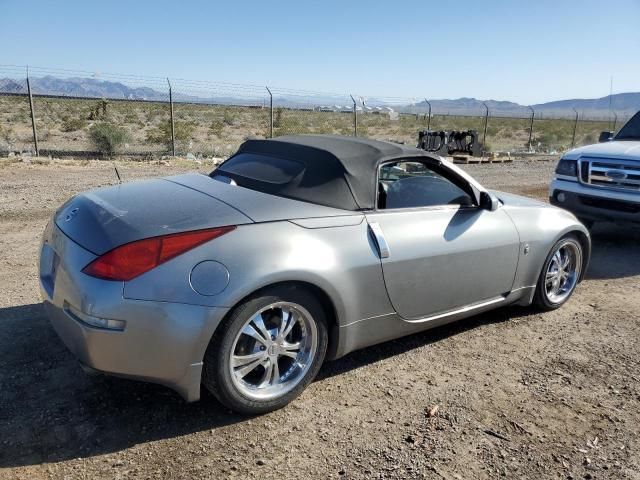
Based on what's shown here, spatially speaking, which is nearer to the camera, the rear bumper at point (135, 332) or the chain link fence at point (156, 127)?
the rear bumper at point (135, 332)

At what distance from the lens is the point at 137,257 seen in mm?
2566

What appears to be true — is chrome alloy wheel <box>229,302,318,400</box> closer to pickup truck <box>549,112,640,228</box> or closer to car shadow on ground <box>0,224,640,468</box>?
car shadow on ground <box>0,224,640,468</box>

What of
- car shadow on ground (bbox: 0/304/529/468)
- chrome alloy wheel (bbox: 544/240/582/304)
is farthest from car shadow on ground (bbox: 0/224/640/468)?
chrome alloy wheel (bbox: 544/240/582/304)

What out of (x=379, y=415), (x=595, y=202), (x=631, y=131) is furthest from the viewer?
(x=631, y=131)

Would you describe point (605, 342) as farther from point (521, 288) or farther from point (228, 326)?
point (228, 326)

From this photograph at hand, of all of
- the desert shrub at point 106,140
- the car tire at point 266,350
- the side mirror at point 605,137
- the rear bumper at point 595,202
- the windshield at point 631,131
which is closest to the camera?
the car tire at point 266,350

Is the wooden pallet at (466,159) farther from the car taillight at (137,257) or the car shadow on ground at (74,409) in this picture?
the car taillight at (137,257)

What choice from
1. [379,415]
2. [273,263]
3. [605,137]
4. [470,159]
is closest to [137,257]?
[273,263]

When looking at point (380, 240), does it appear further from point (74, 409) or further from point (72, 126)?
point (72, 126)

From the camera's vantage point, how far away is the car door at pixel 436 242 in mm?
3361

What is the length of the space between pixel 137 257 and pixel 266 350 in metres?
0.86

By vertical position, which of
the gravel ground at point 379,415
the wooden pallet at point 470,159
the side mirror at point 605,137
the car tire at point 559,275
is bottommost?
the gravel ground at point 379,415

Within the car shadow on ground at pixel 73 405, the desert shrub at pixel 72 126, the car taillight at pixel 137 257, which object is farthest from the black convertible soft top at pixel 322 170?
the desert shrub at pixel 72 126

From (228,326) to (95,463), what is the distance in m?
0.89
